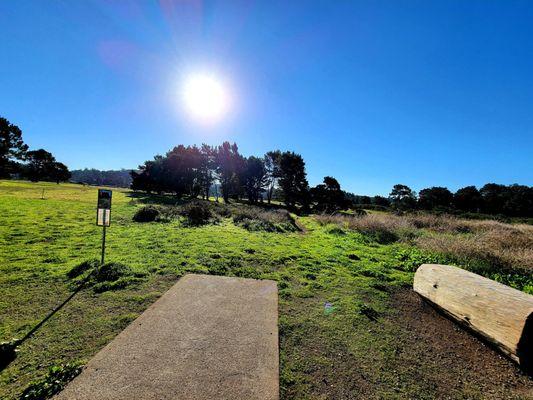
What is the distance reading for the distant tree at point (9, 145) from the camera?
132 feet

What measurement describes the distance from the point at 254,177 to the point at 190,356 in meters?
50.4

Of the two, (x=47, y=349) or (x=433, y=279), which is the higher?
(x=433, y=279)

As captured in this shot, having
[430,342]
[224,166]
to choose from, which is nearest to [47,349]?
[430,342]

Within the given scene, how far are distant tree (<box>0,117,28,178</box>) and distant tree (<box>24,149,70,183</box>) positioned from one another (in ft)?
99.0

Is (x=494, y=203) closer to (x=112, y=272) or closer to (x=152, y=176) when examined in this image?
(x=112, y=272)

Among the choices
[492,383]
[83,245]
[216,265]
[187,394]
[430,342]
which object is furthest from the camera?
[83,245]

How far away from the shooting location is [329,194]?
46406 millimetres

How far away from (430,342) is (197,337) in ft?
13.3

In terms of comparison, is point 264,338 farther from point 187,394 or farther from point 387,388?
point 387,388

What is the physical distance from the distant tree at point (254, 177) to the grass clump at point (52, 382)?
49.1 m

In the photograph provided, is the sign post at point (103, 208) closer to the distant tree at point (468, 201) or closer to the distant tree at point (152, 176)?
the distant tree at point (152, 176)

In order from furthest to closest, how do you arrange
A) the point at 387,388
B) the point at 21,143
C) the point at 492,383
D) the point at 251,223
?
the point at 21,143 → the point at 251,223 → the point at 492,383 → the point at 387,388

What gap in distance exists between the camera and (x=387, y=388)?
297cm

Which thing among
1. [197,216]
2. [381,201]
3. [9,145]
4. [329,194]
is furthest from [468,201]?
[9,145]
